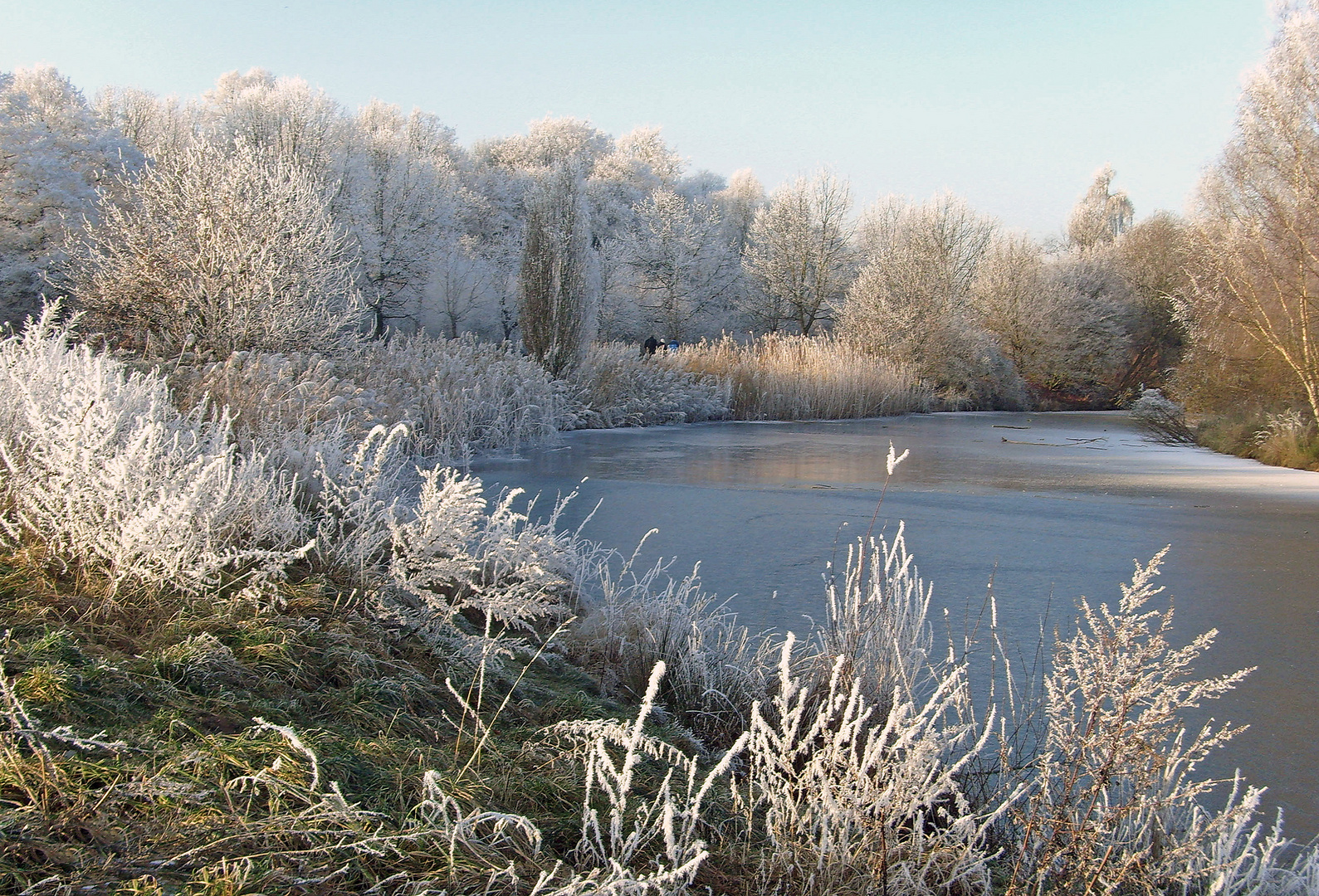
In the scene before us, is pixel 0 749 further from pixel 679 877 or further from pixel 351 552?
pixel 351 552

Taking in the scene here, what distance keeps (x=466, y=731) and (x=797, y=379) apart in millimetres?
15632

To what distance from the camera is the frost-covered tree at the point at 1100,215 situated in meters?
42.3

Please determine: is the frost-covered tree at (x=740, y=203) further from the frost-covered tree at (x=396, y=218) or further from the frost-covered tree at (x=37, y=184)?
the frost-covered tree at (x=37, y=184)

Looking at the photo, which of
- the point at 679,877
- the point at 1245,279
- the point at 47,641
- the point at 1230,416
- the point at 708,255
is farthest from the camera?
the point at 708,255

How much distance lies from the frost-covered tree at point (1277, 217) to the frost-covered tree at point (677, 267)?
23124mm

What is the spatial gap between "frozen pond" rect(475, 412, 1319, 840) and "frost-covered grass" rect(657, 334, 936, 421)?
5441 millimetres

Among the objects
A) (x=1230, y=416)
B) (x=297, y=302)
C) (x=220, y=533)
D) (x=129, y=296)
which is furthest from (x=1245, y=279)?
(x=129, y=296)

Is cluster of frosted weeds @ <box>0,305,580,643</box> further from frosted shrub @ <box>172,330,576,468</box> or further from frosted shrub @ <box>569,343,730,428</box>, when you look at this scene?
frosted shrub @ <box>569,343,730,428</box>

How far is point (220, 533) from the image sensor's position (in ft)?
9.57

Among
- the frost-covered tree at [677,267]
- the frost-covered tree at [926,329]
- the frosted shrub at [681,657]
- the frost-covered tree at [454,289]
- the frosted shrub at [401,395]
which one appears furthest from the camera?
the frost-covered tree at [677,267]

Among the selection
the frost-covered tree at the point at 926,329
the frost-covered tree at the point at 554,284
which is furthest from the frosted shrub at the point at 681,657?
the frost-covered tree at the point at 926,329

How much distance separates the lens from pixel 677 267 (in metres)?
35.0

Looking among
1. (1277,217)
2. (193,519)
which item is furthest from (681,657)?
(1277,217)

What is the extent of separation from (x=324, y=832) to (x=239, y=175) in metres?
9.15
